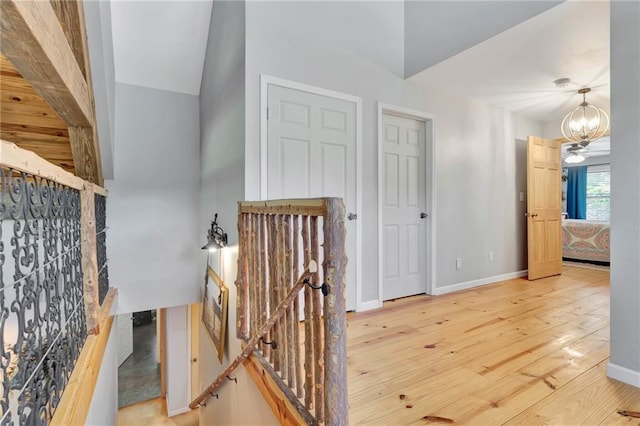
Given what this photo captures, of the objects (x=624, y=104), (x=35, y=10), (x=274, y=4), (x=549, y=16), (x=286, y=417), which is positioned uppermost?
(x=274, y=4)

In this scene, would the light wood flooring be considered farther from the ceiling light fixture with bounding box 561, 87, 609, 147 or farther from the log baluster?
the ceiling light fixture with bounding box 561, 87, 609, 147

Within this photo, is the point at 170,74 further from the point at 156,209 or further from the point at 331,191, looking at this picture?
the point at 331,191

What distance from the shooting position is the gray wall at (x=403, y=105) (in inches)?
93.6

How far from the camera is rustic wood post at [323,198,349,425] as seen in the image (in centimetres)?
120

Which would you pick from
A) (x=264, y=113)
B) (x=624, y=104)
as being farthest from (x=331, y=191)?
(x=624, y=104)

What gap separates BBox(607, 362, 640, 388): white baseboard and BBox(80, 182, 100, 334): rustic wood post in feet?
10.2

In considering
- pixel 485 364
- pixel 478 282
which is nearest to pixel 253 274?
pixel 485 364

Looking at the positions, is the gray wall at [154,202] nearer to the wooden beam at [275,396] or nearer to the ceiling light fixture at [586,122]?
the wooden beam at [275,396]

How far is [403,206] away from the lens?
10.6ft

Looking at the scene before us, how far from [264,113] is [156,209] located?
82.9 inches

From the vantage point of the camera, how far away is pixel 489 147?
379 centimetres

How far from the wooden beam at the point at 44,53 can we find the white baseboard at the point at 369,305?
2677mm

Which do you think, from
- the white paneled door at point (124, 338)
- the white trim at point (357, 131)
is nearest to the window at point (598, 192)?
the white trim at point (357, 131)

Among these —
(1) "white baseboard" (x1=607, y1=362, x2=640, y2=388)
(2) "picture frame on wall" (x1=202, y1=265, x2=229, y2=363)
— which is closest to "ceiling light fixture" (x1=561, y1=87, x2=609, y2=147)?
(1) "white baseboard" (x1=607, y1=362, x2=640, y2=388)
